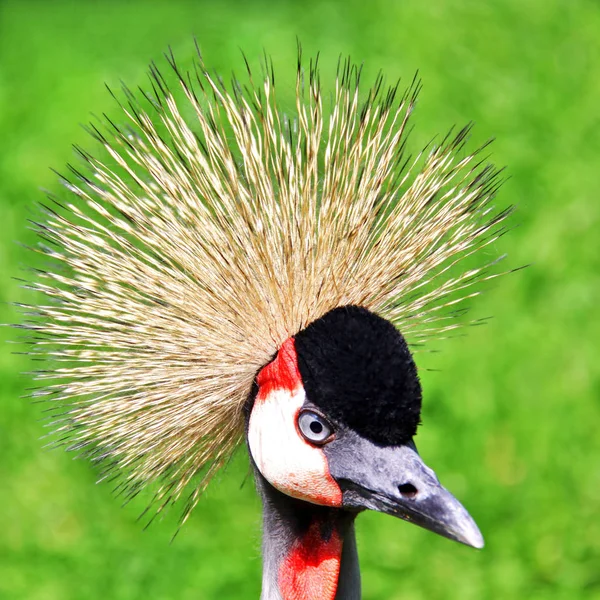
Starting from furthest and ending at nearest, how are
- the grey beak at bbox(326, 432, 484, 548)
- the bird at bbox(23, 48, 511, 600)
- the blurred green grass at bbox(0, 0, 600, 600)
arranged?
the blurred green grass at bbox(0, 0, 600, 600) → the bird at bbox(23, 48, 511, 600) → the grey beak at bbox(326, 432, 484, 548)

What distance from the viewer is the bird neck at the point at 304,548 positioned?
1.33 meters

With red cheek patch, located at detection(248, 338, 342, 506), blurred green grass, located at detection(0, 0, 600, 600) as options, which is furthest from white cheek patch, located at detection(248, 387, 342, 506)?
blurred green grass, located at detection(0, 0, 600, 600)

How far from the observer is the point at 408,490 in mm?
1198

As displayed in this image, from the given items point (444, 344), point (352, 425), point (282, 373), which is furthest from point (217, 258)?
point (444, 344)

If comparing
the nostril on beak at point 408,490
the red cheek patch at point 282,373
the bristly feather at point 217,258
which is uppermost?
the bristly feather at point 217,258

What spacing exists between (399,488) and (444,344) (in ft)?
5.37

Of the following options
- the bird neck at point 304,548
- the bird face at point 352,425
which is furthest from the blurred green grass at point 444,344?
the bird face at point 352,425

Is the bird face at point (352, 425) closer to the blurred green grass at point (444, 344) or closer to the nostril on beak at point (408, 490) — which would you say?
the nostril on beak at point (408, 490)

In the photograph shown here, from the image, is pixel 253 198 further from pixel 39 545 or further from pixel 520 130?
pixel 520 130

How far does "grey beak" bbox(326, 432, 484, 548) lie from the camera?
1169 millimetres

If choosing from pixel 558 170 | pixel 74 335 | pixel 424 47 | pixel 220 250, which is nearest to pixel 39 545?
pixel 74 335

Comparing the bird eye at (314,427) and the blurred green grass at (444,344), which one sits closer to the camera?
the bird eye at (314,427)

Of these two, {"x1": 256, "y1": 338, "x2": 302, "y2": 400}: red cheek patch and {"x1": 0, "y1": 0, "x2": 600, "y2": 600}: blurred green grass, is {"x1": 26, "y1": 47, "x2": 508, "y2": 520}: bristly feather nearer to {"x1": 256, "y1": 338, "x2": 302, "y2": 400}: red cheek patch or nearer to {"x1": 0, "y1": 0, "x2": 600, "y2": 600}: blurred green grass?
{"x1": 256, "y1": 338, "x2": 302, "y2": 400}: red cheek patch

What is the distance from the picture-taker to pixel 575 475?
248 centimetres
